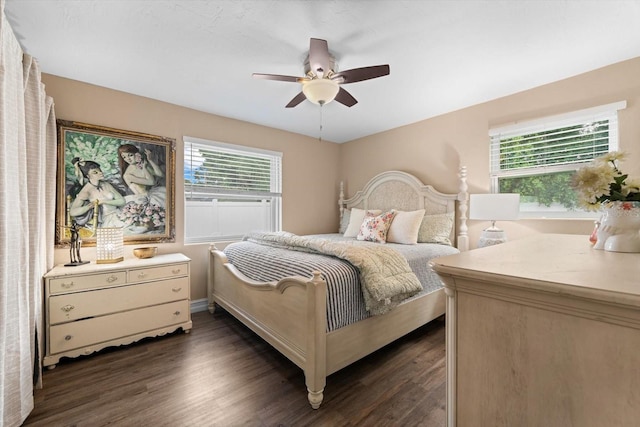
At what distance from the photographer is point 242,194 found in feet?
11.4

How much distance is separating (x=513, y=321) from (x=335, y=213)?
389cm

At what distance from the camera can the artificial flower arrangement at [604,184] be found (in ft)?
Result: 3.26

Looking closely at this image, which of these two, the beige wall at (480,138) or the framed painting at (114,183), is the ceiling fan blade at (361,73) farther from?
the framed painting at (114,183)

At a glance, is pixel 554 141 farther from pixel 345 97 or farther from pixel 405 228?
pixel 345 97

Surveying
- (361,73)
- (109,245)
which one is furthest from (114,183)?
(361,73)

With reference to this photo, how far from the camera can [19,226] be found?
1.45m

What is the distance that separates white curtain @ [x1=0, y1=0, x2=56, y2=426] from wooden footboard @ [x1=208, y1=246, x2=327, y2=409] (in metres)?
1.29

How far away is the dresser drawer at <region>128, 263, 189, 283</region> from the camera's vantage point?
89.0 inches

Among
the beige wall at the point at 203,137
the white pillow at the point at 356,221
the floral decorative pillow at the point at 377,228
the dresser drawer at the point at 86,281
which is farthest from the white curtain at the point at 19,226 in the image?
the white pillow at the point at 356,221

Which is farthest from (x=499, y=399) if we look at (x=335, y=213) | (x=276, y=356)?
(x=335, y=213)

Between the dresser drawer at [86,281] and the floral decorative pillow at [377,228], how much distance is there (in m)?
2.41

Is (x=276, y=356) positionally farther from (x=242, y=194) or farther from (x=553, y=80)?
(x=553, y=80)

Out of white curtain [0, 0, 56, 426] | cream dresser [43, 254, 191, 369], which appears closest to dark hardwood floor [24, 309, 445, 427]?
→ cream dresser [43, 254, 191, 369]

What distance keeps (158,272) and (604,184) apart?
2.97 m
